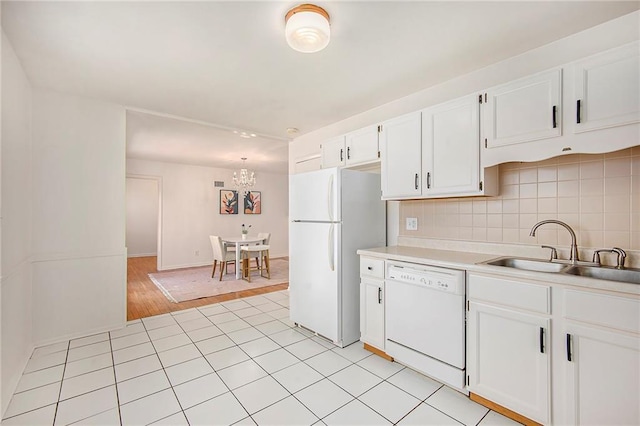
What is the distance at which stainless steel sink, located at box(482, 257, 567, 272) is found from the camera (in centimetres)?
190

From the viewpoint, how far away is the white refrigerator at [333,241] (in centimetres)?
270

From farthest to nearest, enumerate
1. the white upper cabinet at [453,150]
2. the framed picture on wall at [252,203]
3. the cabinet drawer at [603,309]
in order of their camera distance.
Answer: the framed picture on wall at [252,203]
the white upper cabinet at [453,150]
the cabinet drawer at [603,309]

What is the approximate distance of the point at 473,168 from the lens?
83.9 inches

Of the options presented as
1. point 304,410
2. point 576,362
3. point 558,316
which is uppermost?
point 558,316

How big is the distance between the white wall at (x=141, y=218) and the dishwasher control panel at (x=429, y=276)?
7.81 metres

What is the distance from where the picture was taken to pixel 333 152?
3.47 meters

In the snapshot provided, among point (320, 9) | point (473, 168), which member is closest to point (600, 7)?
point (473, 168)

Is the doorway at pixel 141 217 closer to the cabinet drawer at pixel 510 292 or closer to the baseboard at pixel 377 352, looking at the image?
the baseboard at pixel 377 352

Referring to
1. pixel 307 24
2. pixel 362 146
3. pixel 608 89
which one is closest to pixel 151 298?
pixel 362 146

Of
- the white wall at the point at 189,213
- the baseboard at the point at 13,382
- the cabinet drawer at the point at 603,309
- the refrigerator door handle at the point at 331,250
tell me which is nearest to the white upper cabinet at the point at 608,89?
the cabinet drawer at the point at 603,309

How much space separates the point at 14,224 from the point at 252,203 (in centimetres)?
569

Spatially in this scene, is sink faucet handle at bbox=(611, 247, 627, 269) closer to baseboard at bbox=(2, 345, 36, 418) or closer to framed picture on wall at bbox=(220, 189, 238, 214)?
baseboard at bbox=(2, 345, 36, 418)

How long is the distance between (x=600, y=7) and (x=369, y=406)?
2714 millimetres

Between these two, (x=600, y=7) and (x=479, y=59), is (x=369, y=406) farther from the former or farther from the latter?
(x=600, y=7)
